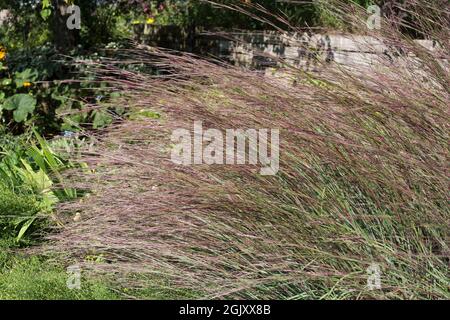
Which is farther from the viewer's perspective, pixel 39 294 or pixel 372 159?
pixel 39 294

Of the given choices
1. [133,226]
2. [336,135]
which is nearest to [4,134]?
[133,226]

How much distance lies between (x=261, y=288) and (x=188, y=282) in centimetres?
31

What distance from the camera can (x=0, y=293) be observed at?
360cm

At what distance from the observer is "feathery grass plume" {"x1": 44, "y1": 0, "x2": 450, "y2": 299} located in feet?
9.73

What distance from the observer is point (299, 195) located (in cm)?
311

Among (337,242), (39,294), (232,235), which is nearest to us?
(337,242)

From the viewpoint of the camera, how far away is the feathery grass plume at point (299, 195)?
117 inches

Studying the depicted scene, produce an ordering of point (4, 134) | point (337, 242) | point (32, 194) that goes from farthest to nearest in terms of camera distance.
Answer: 1. point (4, 134)
2. point (32, 194)
3. point (337, 242)

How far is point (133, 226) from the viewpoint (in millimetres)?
3307

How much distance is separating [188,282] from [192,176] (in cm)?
46

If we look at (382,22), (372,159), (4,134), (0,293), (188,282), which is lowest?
(4,134)
